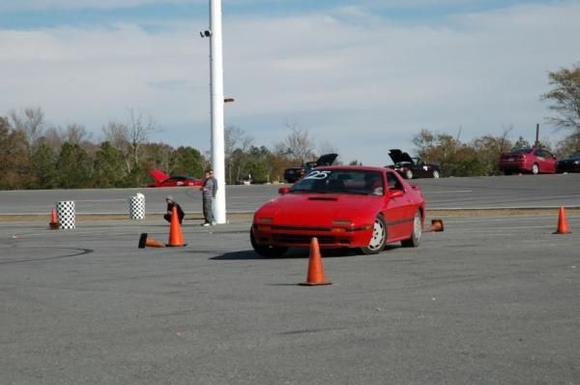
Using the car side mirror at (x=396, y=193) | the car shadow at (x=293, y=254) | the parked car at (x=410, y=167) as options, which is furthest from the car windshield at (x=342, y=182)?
the parked car at (x=410, y=167)

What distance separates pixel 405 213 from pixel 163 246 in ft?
14.2

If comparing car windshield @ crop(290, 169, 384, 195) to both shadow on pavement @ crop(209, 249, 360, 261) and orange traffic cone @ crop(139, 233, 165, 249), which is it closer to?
shadow on pavement @ crop(209, 249, 360, 261)

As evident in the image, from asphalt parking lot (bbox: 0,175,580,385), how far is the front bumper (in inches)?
10.7

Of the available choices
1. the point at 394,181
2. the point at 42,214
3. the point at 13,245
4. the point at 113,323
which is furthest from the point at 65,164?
the point at 113,323

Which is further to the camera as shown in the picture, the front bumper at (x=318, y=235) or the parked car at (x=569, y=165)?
the parked car at (x=569, y=165)

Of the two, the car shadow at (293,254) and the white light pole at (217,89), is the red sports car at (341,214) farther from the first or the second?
the white light pole at (217,89)

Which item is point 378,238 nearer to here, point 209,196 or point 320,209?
point 320,209

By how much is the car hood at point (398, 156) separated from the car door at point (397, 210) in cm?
4263

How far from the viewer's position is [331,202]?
1409cm

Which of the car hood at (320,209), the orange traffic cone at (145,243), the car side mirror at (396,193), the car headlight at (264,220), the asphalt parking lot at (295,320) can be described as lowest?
the asphalt parking lot at (295,320)

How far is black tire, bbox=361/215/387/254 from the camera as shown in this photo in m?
14.1

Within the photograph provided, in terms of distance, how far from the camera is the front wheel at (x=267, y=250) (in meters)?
14.1

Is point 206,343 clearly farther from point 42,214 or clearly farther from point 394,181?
point 42,214

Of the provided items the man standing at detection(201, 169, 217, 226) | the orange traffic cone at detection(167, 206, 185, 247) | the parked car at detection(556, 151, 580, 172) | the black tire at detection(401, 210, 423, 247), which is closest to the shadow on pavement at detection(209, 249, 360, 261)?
the black tire at detection(401, 210, 423, 247)
